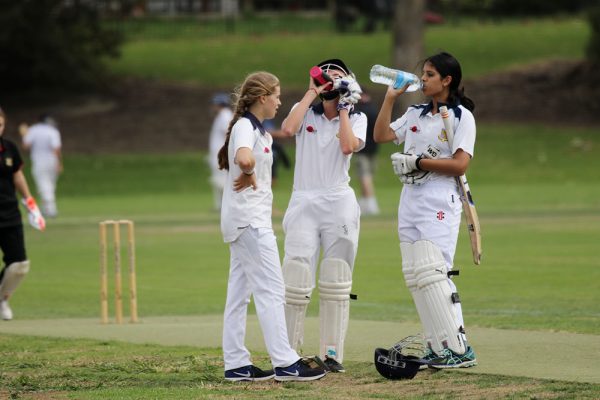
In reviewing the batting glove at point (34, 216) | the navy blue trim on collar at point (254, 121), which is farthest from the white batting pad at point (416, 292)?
the batting glove at point (34, 216)

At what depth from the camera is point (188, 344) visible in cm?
1027

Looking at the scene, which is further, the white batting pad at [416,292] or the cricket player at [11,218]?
the cricket player at [11,218]

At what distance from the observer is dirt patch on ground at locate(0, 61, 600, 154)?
132ft

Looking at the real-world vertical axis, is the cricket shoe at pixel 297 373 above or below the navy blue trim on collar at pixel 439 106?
below

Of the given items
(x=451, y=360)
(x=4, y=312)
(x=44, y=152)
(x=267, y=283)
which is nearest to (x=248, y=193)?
(x=267, y=283)

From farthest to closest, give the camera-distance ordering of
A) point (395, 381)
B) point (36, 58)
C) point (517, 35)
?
point (517, 35)
point (36, 58)
point (395, 381)

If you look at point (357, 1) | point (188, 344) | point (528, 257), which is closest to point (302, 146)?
point (188, 344)

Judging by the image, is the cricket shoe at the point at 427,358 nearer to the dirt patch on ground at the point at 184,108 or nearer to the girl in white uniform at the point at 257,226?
the girl in white uniform at the point at 257,226

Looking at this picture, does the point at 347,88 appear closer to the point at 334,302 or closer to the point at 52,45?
the point at 334,302

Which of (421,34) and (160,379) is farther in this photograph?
(421,34)

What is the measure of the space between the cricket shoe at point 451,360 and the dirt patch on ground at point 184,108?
30.8 m

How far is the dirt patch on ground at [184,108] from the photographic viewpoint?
40281 mm

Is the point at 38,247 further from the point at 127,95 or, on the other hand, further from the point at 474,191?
the point at 127,95

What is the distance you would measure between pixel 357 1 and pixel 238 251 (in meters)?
48.8
